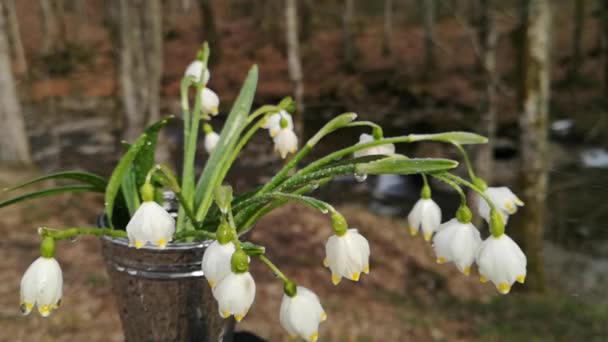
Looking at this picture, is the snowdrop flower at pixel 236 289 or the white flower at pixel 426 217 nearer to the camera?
the snowdrop flower at pixel 236 289

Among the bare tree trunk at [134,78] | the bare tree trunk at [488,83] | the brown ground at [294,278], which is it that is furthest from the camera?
the bare tree trunk at [134,78]

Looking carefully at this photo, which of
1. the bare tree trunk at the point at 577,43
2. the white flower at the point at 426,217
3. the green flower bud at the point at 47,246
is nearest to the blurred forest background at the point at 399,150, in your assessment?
the bare tree trunk at the point at 577,43

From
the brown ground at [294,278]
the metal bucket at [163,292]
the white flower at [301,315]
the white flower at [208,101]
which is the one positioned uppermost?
the white flower at [208,101]

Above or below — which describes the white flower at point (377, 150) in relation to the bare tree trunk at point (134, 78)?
above

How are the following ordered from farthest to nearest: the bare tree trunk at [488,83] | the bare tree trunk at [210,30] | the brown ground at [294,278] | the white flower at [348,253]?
the bare tree trunk at [210,30] → the bare tree trunk at [488,83] → the brown ground at [294,278] → the white flower at [348,253]

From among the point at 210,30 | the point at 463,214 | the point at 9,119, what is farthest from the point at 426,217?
the point at 210,30

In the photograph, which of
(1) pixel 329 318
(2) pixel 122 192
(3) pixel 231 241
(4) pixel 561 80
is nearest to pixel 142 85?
(1) pixel 329 318

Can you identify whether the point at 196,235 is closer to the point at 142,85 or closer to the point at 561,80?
the point at 142,85

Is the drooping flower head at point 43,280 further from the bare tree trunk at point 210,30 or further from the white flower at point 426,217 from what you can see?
the bare tree trunk at point 210,30

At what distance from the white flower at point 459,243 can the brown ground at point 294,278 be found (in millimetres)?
2157

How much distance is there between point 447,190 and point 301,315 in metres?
7.30

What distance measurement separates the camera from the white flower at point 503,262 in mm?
1195

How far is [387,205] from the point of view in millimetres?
7711

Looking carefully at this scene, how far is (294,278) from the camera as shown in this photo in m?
4.37
